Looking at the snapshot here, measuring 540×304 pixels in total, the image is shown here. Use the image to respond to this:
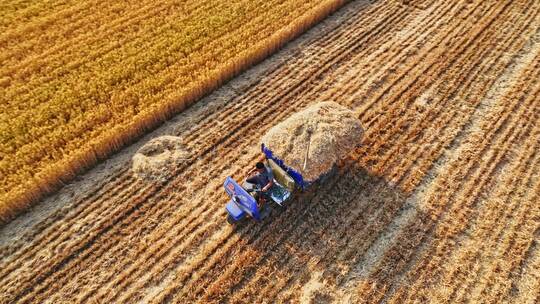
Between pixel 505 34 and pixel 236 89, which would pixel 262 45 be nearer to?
pixel 236 89

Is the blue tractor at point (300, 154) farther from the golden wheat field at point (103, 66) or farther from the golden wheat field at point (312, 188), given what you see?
the golden wheat field at point (103, 66)

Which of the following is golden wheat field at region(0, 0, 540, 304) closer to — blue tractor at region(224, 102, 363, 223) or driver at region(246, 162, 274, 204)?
blue tractor at region(224, 102, 363, 223)

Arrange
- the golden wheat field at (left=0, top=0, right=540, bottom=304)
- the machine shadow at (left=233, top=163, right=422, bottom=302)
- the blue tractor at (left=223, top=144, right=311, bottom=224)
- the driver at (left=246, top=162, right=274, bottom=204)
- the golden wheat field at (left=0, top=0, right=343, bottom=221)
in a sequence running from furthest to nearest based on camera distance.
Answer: the golden wheat field at (left=0, top=0, right=343, bottom=221)
the driver at (left=246, top=162, right=274, bottom=204)
the blue tractor at (left=223, top=144, right=311, bottom=224)
the machine shadow at (left=233, top=163, right=422, bottom=302)
the golden wheat field at (left=0, top=0, right=540, bottom=304)

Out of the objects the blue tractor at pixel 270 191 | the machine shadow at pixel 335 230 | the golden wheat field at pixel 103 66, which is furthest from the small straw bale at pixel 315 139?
the golden wheat field at pixel 103 66

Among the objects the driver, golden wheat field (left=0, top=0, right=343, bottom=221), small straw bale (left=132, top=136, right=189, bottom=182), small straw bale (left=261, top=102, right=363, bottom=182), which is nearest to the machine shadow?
the driver

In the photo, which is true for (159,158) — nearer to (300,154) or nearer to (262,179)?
Result: (262,179)
